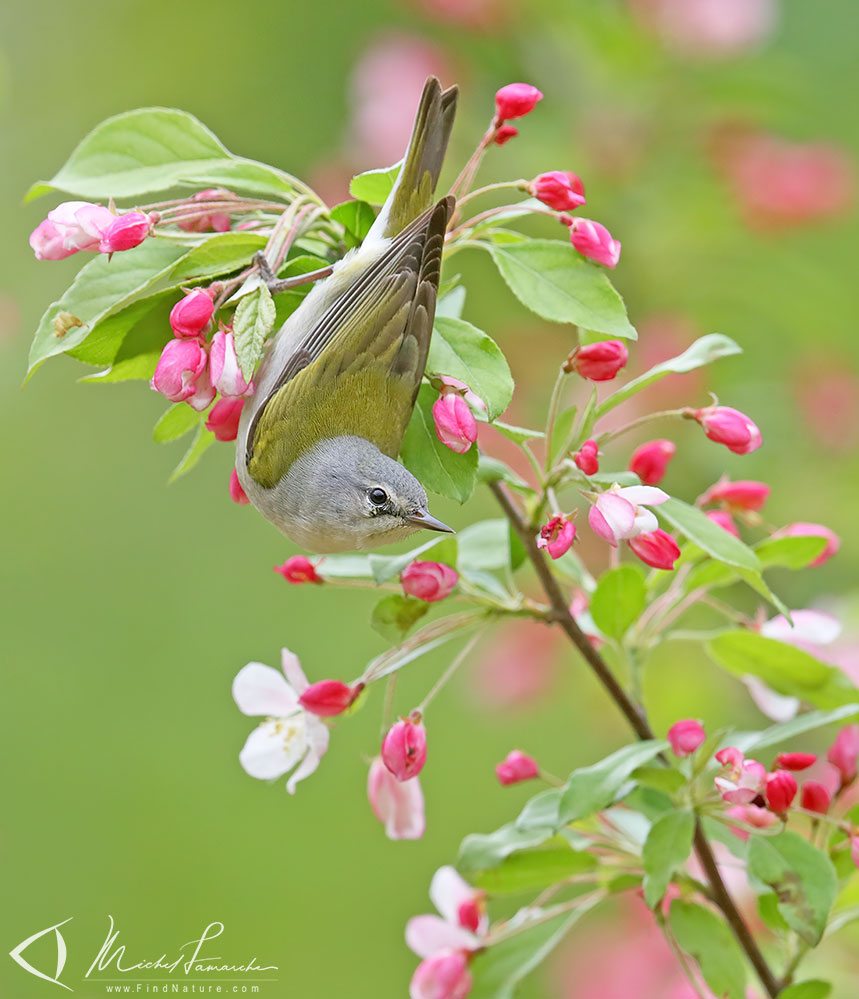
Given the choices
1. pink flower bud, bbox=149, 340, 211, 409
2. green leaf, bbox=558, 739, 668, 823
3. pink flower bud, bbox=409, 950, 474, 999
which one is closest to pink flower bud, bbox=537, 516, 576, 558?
green leaf, bbox=558, 739, 668, 823

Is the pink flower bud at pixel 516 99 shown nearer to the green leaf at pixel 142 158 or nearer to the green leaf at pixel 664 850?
the green leaf at pixel 142 158

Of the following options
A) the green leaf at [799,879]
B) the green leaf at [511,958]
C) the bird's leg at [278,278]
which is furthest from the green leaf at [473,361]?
the green leaf at [511,958]

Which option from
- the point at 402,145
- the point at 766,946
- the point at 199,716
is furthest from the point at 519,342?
the point at 199,716

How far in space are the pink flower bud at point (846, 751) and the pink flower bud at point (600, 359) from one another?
52 centimetres

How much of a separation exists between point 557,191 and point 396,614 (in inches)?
18.2

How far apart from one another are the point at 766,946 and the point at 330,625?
2.50m

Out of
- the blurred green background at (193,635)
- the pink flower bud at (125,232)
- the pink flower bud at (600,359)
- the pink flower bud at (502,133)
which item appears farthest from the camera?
the blurred green background at (193,635)

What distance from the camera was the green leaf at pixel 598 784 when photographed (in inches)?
47.4

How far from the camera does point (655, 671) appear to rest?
9.64 ft

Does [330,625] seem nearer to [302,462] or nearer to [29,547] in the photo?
[29,547]

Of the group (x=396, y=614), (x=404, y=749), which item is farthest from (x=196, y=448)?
(x=404, y=749)

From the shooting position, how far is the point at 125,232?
1.10 meters

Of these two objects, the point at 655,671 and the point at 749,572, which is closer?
the point at 749,572

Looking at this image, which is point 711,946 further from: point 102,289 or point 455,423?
point 102,289
